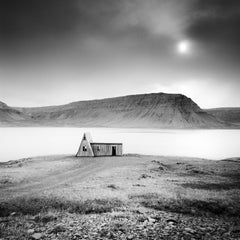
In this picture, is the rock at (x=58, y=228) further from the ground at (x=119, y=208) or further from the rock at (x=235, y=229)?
the rock at (x=235, y=229)

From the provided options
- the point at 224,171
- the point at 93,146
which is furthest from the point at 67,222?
the point at 93,146

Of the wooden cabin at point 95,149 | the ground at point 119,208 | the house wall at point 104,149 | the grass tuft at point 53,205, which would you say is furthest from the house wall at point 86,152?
the grass tuft at point 53,205

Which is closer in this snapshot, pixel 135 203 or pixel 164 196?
pixel 135 203

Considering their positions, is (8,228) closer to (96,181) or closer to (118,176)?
(96,181)

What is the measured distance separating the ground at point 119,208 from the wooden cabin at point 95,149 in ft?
53.1

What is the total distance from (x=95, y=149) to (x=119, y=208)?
26.4 meters

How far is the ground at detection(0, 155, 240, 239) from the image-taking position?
9758 millimetres

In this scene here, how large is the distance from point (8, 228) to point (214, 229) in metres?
8.41

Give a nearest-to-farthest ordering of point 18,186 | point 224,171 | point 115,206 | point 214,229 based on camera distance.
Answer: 1. point 214,229
2. point 115,206
3. point 18,186
4. point 224,171

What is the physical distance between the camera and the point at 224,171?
27.1m

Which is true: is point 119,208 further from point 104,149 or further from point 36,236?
point 104,149

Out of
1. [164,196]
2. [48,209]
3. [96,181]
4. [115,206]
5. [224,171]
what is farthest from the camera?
[224,171]

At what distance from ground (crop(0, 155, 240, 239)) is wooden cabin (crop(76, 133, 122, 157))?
1619cm

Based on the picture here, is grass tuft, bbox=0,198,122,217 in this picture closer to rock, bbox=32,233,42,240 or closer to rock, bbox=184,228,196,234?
rock, bbox=32,233,42,240
